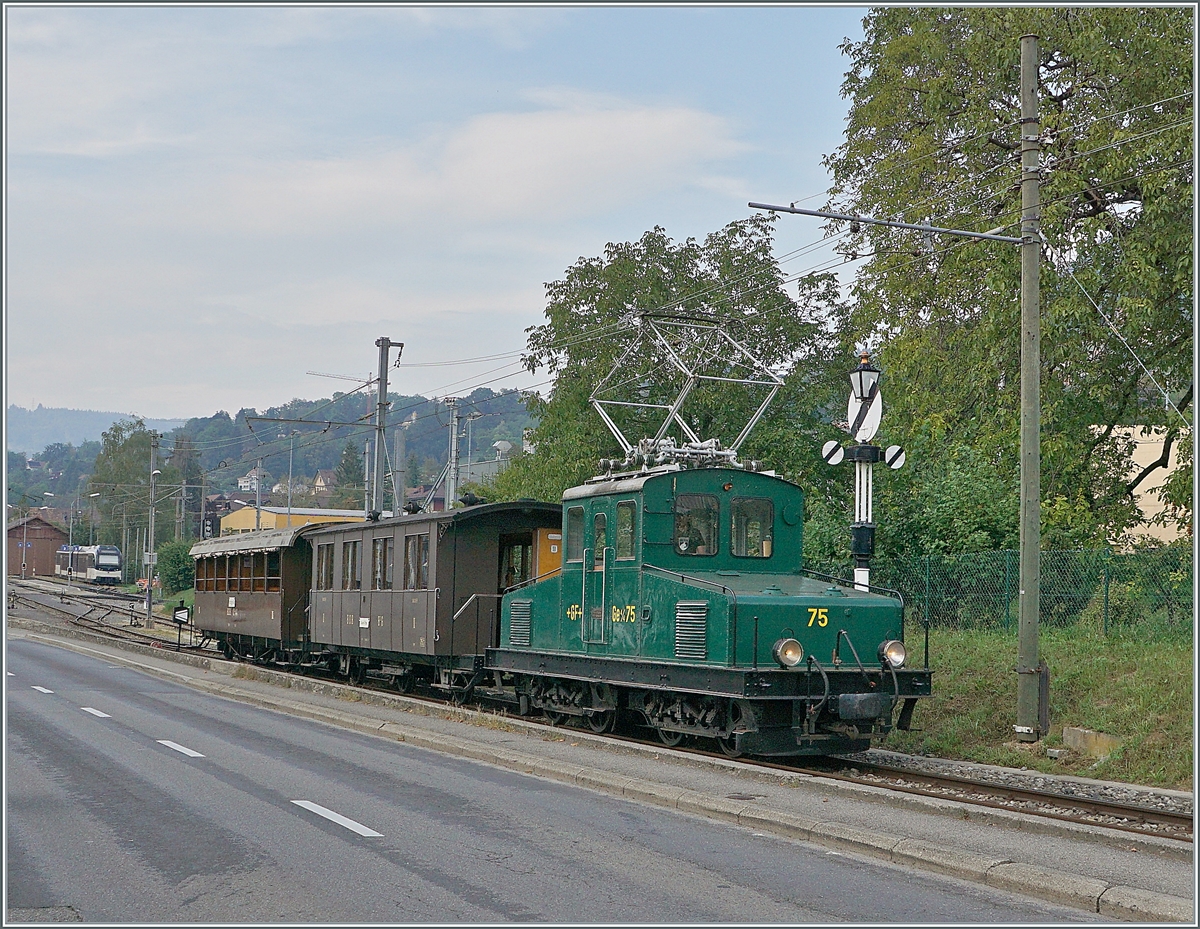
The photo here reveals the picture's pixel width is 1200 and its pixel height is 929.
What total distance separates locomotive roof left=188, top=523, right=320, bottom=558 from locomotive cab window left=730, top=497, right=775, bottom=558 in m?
14.8

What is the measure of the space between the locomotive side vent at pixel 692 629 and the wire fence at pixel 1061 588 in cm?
561

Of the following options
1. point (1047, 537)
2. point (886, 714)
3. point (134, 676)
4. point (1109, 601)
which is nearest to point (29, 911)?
point (886, 714)

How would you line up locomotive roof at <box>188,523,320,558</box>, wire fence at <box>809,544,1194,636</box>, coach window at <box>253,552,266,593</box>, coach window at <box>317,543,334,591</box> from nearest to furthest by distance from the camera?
1. wire fence at <box>809,544,1194,636</box>
2. coach window at <box>317,543,334,591</box>
3. locomotive roof at <box>188,523,320,558</box>
4. coach window at <box>253,552,266,593</box>

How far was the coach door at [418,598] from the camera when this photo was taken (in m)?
20.8

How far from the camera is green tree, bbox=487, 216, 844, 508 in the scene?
106ft

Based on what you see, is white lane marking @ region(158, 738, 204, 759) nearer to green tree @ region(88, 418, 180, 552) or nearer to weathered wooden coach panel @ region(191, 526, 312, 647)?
weathered wooden coach panel @ region(191, 526, 312, 647)

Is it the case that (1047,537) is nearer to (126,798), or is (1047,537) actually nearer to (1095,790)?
(1095,790)

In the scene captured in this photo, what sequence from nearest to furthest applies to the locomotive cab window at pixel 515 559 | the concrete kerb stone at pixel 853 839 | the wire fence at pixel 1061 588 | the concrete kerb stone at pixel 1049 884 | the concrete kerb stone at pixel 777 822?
1. the concrete kerb stone at pixel 1049 884
2. the concrete kerb stone at pixel 853 839
3. the concrete kerb stone at pixel 777 822
4. the wire fence at pixel 1061 588
5. the locomotive cab window at pixel 515 559

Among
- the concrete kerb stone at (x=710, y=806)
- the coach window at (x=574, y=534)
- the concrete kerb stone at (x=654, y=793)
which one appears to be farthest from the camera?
the coach window at (x=574, y=534)

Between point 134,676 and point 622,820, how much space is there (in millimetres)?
20264

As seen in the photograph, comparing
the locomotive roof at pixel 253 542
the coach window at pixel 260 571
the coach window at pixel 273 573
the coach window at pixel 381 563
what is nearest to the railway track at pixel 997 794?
the coach window at pixel 381 563

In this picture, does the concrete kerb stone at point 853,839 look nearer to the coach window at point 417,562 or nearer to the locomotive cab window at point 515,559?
the locomotive cab window at point 515,559

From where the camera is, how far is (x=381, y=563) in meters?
23.2

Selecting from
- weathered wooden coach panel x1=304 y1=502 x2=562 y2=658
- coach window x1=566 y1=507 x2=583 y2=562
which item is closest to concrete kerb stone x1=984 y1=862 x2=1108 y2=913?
coach window x1=566 y1=507 x2=583 y2=562
